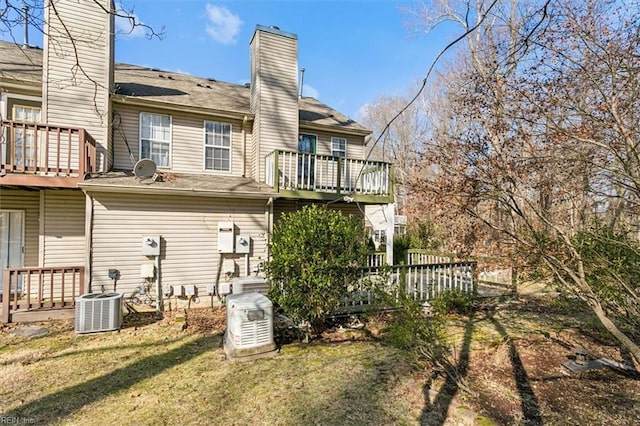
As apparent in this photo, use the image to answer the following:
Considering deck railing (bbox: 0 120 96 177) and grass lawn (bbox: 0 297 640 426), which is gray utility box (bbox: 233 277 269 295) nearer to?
grass lawn (bbox: 0 297 640 426)

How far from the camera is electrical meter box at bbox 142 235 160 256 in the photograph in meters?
7.67

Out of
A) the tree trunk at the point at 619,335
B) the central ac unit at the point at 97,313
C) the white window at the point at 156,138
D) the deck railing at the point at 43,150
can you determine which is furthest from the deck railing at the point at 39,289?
the tree trunk at the point at 619,335

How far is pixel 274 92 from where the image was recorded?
33.8ft

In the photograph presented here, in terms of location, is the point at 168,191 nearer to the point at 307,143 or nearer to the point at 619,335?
the point at 307,143

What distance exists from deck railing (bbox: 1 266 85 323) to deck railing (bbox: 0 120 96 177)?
1968 millimetres

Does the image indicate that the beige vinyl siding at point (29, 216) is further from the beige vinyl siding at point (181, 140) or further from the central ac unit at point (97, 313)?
the central ac unit at point (97, 313)

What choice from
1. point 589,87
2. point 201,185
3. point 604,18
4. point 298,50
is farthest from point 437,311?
point 298,50

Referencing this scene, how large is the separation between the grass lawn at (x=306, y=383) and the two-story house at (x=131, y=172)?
1908mm

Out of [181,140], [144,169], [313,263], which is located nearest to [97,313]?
[144,169]

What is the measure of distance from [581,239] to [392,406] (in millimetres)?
3250

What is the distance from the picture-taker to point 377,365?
4.76 m

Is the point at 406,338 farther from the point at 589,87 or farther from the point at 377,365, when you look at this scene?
the point at 589,87

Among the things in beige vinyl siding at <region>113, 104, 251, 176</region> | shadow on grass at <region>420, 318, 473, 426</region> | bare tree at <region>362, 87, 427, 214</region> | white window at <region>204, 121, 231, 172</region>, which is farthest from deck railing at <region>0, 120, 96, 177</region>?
bare tree at <region>362, 87, 427, 214</region>

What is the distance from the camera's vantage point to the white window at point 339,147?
1197cm
